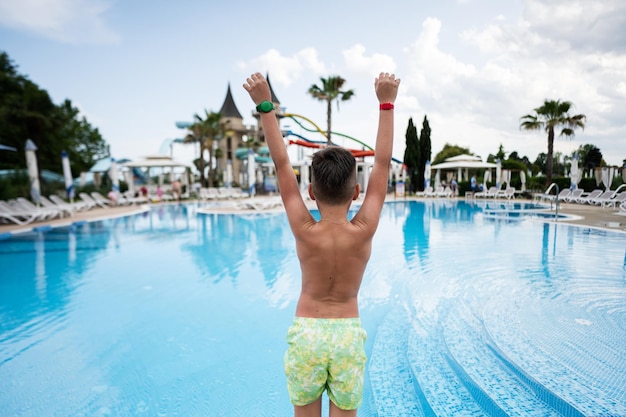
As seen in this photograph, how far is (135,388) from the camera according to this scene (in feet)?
10.8

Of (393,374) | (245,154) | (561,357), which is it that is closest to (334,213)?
(393,374)

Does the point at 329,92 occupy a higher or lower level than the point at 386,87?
higher

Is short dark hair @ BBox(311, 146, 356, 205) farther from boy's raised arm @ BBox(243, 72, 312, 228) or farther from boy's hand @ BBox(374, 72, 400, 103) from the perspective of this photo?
boy's hand @ BBox(374, 72, 400, 103)

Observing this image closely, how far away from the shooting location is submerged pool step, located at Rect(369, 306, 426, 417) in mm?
2881

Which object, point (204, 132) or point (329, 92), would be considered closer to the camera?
point (329, 92)

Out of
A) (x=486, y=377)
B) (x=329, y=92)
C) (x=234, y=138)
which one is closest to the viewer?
(x=486, y=377)

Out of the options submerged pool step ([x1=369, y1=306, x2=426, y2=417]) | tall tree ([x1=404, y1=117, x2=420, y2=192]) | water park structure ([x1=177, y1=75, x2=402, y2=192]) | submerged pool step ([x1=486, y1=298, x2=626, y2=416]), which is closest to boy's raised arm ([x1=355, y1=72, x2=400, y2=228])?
submerged pool step ([x1=369, y1=306, x2=426, y2=417])

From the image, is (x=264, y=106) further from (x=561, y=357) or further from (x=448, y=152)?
(x=448, y=152)

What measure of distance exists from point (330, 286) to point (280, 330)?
3704mm

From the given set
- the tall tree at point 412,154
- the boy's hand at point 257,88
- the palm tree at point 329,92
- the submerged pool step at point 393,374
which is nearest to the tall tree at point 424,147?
the tall tree at point 412,154

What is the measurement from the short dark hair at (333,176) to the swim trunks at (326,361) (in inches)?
18.2

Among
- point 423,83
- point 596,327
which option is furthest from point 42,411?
point 423,83

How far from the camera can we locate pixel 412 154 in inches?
1373

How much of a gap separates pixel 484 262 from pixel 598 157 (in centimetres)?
3288
